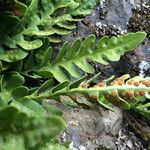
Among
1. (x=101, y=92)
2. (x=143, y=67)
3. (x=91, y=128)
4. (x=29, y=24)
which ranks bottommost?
(x=91, y=128)

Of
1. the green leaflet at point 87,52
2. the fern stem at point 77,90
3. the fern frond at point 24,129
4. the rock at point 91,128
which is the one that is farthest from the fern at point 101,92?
the fern frond at point 24,129

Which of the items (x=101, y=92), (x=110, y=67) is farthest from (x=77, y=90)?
(x=110, y=67)

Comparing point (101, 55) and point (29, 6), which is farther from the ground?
point (29, 6)

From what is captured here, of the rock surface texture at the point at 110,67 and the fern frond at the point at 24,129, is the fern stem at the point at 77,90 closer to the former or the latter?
the rock surface texture at the point at 110,67

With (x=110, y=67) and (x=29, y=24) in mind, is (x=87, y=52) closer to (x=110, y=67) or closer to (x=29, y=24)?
(x=29, y=24)

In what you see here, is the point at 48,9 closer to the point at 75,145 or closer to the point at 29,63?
the point at 29,63

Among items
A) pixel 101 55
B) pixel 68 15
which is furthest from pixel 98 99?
pixel 68 15
